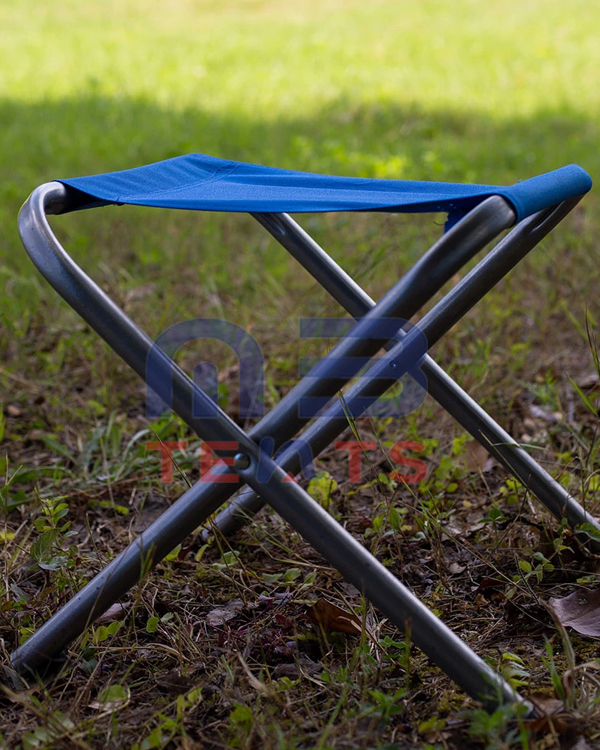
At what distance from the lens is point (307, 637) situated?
4.05 feet

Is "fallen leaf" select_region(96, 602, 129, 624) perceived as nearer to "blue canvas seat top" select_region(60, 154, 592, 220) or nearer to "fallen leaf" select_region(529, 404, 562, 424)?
"blue canvas seat top" select_region(60, 154, 592, 220)

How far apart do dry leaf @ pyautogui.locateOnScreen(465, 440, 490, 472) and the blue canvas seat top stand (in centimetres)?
74

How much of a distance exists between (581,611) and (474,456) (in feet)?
1.88

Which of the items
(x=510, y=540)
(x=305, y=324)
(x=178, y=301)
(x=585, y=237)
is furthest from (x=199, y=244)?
(x=510, y=540)

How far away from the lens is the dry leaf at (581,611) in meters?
1.25

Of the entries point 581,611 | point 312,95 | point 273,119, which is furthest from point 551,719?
point 312,95

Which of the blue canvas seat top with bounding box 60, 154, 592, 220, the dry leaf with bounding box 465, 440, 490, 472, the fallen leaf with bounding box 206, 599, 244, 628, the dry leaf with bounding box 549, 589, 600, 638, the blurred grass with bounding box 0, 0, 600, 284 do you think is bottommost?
the fallen leaf with bounding box 206, 599, 244, 628

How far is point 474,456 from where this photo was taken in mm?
1818

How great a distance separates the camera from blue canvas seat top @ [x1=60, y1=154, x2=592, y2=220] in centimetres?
108

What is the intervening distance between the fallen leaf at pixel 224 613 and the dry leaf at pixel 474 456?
2.23 feet

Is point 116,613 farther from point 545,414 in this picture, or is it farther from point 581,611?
point 545,414

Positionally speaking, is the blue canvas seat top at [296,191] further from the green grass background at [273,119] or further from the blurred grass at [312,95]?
the blurred grass at [312,95]

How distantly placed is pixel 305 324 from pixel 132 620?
1.41 m

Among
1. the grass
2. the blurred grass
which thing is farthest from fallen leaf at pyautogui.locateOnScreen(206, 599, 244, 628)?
the blurred grass
